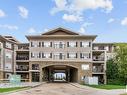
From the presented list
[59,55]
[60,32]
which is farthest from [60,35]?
[59,55]

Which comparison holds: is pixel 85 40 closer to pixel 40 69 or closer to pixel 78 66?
pixel 78 66

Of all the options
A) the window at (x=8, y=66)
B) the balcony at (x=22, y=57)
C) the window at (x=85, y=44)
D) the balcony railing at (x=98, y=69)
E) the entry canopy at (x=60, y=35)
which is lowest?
the balcony railing at (x=98, y=69)

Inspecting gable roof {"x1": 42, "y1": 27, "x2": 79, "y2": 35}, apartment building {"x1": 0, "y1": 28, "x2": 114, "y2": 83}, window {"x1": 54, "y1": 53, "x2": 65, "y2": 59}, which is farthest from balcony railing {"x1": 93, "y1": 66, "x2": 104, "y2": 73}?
gable roof {"x1": 42, "y1": 27, "x2": 79, "y2": 35}

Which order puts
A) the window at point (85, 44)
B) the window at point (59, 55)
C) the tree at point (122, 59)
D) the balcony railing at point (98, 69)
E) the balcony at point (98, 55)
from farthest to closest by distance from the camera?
the balcony at point (98, 55) < the balcony railing at point (98, 69) < the window at point (85, 44) < the window at point (59, 55) < the tree at point (122, 59)

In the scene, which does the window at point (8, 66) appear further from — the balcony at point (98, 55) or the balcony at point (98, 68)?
the balcony at point (98, 55)

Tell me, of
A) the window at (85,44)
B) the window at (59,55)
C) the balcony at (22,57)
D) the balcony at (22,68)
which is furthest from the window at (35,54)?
the window at (85,44)

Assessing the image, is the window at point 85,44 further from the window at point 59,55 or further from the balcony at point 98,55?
Result: the balcony at point 98,55

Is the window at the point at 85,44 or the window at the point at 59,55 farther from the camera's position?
the window at the point at 85,44

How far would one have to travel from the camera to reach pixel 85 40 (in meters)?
83.8

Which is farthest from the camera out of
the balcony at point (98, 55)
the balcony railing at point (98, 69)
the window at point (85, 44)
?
the balcony at point (98, 55)

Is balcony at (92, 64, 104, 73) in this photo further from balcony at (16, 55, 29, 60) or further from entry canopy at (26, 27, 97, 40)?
balcony at (16, 55, 29, 60)

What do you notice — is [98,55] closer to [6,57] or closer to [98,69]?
[98,69]

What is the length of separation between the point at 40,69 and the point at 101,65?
16.5 metres

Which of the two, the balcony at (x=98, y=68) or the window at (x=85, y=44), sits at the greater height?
the window at (x=85, y=44)
